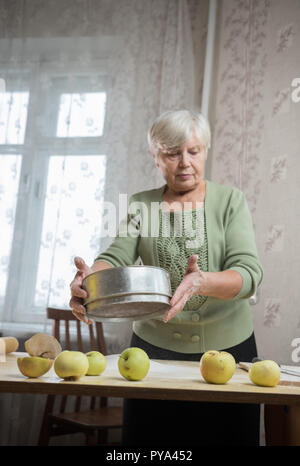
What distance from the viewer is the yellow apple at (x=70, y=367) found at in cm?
89

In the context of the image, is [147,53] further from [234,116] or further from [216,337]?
[216,337]

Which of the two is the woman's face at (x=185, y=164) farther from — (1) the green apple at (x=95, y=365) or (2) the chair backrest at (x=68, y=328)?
(2) the chair backrest at (x=68, y=328)

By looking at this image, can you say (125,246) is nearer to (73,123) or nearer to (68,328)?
(68,328)

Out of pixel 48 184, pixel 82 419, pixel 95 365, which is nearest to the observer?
pixel 95 365

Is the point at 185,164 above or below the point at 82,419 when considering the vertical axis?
above

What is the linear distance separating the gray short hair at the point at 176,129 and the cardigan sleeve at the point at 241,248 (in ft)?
0.74

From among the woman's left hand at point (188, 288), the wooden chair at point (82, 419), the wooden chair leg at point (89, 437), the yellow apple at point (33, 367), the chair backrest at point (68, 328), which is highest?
the woman's left hand at point (188, 288)

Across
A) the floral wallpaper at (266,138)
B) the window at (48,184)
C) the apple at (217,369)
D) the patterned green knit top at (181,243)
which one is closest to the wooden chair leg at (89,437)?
the window at (48,184)

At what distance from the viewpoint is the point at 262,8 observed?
7.93ft

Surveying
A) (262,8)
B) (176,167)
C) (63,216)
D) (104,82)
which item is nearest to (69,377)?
(176,167)

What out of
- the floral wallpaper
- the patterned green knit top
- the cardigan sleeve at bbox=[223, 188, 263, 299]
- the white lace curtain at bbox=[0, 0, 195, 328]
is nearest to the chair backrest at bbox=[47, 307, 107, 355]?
the white lace curtain at bbox=[0, 0, 195, 328]

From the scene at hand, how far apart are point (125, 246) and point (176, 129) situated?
15.7 inches

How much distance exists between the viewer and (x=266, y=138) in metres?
2.29

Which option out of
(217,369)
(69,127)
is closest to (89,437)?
(217,369)
